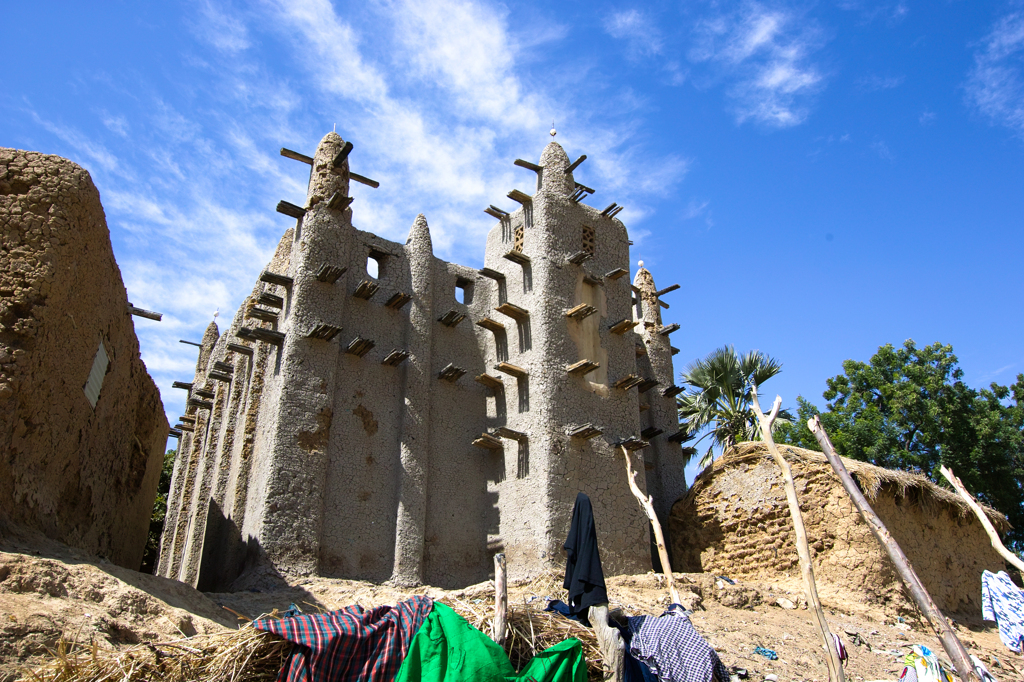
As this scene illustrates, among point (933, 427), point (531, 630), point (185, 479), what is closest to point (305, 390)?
point (185, 479)

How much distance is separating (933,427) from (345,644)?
21423mm

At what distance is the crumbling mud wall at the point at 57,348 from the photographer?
27.1ft

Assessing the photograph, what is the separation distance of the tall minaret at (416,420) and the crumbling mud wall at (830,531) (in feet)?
16.7

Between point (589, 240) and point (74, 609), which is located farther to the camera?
point (589, 240)

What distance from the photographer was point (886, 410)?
78.1ft

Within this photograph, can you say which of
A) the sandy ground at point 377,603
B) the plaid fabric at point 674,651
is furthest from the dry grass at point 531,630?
the plaid fabric at point 674,651

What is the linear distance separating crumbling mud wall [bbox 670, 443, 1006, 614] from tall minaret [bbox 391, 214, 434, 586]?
5079 millimetres

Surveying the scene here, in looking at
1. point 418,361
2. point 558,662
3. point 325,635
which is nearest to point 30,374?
point 325,635

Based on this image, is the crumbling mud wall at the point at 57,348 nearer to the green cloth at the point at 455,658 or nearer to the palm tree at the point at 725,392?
the green cloth at the point at 455,658

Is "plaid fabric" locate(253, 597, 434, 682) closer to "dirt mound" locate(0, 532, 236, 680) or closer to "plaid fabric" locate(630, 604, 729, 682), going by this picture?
"dirt mound" locate(0, 532, 236, 680)

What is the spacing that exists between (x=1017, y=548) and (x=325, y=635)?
2519 centimetres

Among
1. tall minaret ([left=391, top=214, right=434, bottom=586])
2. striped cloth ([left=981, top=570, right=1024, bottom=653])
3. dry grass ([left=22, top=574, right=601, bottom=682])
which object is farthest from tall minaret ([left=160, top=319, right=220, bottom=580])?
striped cloth ([left=981, top=570, right=1024, bottom=653])

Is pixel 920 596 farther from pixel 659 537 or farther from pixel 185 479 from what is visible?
pixel 185 479

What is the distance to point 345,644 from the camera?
19.4ft
